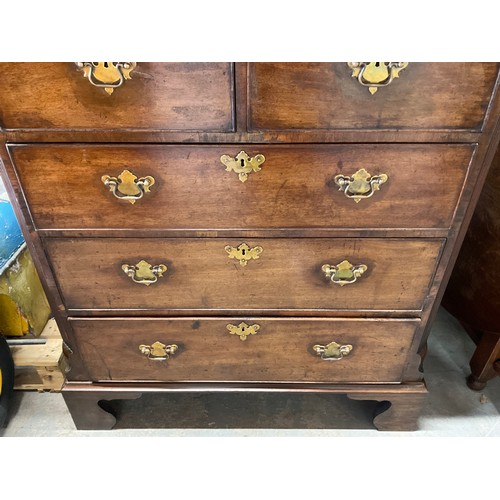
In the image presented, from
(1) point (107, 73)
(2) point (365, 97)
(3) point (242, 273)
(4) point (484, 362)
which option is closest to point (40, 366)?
(3) point (242, 273)

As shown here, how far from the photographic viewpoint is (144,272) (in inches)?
41.1

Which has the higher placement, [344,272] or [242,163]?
[242,163]

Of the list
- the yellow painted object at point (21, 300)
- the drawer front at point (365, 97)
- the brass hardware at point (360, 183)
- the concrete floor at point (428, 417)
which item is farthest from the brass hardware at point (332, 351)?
the yellow painted object at point (21, 300)

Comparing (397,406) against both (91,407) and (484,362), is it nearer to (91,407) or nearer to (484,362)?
(484,362)

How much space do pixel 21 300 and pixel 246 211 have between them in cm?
88

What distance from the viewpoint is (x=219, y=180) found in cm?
90

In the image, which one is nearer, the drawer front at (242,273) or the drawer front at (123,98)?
the drawer front at (123,98)

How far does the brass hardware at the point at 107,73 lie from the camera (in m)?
0.76

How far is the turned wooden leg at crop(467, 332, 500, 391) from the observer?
4.49 feet

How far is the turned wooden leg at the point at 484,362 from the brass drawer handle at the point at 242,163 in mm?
954

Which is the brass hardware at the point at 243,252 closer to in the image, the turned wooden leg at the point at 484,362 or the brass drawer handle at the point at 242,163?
the brass drawer handle at the point at 242,163

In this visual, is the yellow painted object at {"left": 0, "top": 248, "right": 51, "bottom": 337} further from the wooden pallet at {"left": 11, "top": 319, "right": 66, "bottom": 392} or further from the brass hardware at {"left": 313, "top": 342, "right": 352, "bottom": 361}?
the brass hardware at {"left": 313, "top": 342, "right": 352, "bottom": 361}
